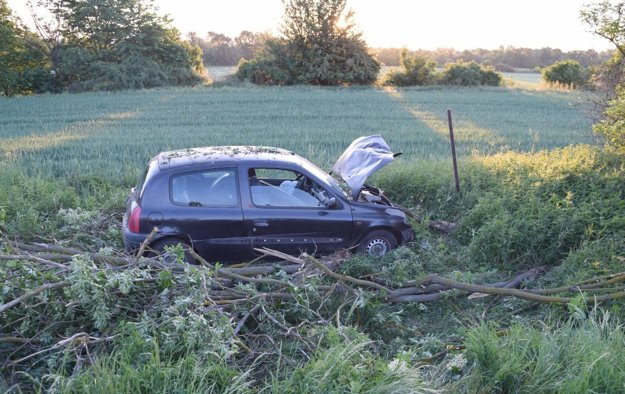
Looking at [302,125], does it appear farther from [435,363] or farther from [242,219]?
[435,363]

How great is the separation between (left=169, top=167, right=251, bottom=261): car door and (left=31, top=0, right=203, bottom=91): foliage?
32924 mm

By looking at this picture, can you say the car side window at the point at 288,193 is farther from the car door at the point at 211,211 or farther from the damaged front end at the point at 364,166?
the damaged front end at the point at 364,166

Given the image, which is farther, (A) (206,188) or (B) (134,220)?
(A) (206,188)

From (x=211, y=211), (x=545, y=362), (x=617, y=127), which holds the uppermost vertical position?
(x=617, y=127)

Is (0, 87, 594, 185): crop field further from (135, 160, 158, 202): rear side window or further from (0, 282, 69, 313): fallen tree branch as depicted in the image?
(0, 282, 69, 313): fallen tree branch

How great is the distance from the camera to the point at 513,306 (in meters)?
5.31

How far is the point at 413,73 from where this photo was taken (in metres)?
40.0

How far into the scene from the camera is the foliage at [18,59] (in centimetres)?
3703

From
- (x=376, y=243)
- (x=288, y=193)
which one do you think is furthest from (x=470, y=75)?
(x=288, y=193)

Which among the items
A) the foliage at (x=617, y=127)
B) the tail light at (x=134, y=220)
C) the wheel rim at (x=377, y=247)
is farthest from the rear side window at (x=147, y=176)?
the foliage at (x=617, y=127)

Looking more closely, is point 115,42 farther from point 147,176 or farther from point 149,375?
point 149,375

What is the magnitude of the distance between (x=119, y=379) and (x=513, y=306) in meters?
3.72

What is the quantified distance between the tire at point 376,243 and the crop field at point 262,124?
16.8ft

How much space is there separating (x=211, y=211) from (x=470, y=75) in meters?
36.1
